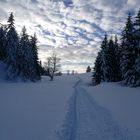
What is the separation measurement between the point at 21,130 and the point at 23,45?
48.5 metres

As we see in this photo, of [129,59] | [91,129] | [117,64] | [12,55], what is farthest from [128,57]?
[91,129]

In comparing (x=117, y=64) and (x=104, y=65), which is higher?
(x=117, y=64)

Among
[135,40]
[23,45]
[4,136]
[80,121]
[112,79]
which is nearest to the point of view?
[4,136]

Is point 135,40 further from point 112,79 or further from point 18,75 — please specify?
point 18,75

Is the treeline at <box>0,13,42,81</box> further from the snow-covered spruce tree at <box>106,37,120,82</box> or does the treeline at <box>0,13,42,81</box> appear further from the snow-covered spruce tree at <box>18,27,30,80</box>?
the snow-covered spruce tree at <box>106,37,120,82</box>

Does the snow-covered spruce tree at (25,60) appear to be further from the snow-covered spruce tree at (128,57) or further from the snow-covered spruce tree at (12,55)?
the snow-covered spruce tree at (128,57)

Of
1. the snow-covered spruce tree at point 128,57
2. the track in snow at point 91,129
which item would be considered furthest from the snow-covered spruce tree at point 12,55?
the track in snow at point 91,129

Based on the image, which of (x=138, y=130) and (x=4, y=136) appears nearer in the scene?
(x=4, y=136)

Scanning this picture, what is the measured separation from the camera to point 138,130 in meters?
10.5

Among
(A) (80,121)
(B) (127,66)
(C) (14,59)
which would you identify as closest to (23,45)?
(C) (14,59)

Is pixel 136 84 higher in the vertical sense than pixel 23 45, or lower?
lower

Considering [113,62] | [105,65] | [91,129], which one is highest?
[113,62]

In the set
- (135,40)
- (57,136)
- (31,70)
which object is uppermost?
(135,40)

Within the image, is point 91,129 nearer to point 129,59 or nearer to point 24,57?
point 129,59
